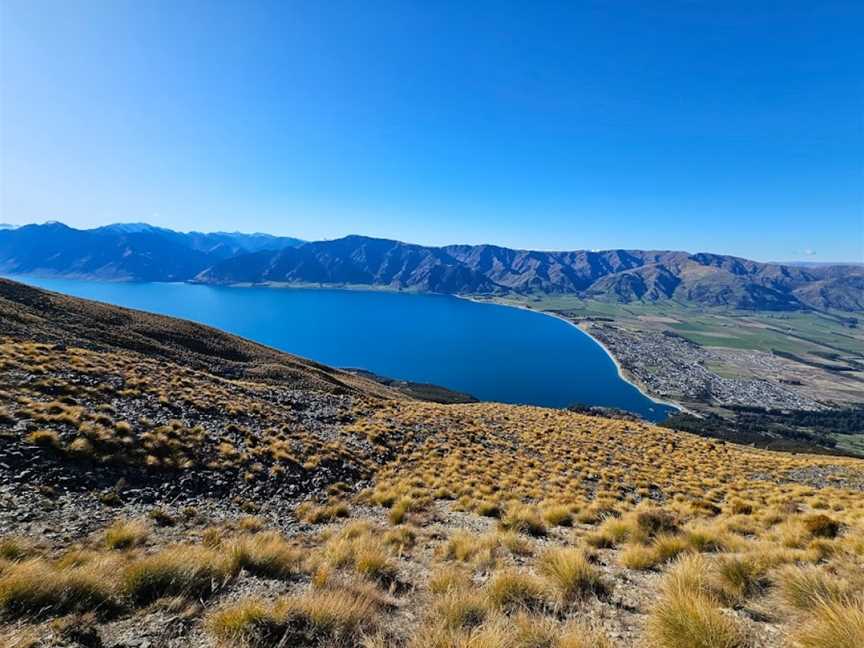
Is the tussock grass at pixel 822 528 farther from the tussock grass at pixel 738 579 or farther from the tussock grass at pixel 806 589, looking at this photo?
the tussock grass at pixel 806 589

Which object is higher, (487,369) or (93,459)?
(93,459)

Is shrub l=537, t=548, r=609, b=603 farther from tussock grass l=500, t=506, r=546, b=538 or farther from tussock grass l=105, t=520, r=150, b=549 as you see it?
tussock grass l=105, t=520, r=150, b=549

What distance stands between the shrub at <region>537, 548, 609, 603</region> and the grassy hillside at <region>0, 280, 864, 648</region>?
3 cm

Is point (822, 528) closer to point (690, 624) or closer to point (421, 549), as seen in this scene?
point (690, 624)

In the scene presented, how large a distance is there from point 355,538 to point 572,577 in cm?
439

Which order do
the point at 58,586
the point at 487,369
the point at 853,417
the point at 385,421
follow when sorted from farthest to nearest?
the point at 487,369 → the point at 853,417 → the point at 385,421 → the point at 58,586

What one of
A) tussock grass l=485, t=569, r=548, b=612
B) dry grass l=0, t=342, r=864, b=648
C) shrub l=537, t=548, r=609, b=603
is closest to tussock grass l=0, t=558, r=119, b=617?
dry grass l=0, t=342, r=864, b=648

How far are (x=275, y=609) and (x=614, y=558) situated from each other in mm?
5869

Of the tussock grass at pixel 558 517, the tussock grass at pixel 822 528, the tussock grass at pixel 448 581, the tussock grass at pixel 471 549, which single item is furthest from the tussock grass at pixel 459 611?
the tussock grass at pixel 822 528

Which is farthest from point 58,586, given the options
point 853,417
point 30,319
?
point 853,417

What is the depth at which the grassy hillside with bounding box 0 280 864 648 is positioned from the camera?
4.23 metres

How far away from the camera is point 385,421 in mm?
21703

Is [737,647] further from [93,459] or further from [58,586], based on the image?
[93,459]

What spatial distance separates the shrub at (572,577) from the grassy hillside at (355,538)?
31 millimetres
